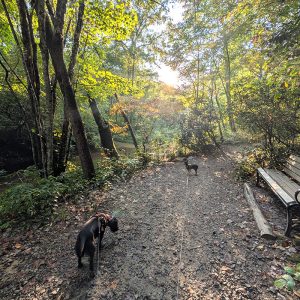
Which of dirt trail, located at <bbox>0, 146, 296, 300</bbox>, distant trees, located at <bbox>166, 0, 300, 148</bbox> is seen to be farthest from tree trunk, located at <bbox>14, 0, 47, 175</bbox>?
distant trees, located at <bbox>166, 0, 300, 148</bbox>

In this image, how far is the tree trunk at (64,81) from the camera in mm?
5488

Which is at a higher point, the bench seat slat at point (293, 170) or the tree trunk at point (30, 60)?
the tree trunk at point (30, 60)

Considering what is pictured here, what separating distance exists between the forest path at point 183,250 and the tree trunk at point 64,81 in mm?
1522

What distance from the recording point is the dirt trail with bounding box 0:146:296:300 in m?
2.56

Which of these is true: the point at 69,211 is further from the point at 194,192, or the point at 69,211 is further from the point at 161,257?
the point at 194,192

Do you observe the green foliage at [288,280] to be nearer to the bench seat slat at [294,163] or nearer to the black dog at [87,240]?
the black dog at [87,240]

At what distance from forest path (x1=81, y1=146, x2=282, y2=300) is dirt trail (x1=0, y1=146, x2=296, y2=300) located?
12 millimetres

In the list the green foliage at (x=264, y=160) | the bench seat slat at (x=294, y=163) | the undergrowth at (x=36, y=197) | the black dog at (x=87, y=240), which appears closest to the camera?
the black dog at (x=87, y=240)

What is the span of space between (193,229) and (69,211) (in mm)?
2887

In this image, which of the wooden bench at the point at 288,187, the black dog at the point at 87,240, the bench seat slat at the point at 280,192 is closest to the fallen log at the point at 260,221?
the wooden bench at the point at 288,187

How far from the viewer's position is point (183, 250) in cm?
333

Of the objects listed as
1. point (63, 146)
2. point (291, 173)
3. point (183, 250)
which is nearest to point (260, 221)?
point (183, 250)

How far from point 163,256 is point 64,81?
527 cm

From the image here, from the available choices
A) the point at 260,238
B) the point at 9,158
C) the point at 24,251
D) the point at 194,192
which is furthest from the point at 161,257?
the point at 9,158
